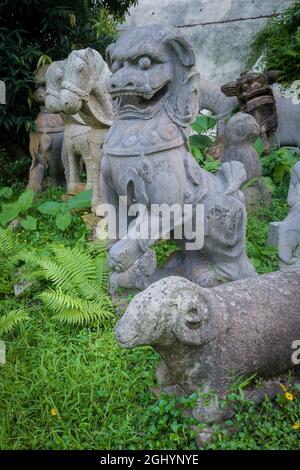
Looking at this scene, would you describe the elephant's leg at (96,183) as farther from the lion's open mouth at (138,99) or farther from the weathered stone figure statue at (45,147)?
the lion's open mouth at (138,99)

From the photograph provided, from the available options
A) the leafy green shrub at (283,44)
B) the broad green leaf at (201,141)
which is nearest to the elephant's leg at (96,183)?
the broad green leaf at (201,141)

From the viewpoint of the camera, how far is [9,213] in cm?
592

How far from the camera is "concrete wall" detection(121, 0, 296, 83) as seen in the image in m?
11.0

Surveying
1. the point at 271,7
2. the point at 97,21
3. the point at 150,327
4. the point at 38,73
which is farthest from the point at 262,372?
the point at 271,7

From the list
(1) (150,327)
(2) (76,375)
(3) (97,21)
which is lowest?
(2) (76,375)

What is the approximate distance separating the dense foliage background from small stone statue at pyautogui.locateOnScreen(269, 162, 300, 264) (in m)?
4.23

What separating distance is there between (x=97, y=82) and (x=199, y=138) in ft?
9.52

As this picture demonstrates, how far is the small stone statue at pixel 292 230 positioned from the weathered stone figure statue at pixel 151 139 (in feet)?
3.70

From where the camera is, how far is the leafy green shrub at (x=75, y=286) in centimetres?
392

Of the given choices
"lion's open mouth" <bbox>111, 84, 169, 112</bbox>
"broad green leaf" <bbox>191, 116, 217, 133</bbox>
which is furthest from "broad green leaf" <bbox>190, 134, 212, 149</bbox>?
"lion's open mouth" <bbox>111, 84, 169, 112</bbox>

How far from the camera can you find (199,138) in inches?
315

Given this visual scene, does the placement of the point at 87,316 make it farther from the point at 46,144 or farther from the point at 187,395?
the point at 46,144

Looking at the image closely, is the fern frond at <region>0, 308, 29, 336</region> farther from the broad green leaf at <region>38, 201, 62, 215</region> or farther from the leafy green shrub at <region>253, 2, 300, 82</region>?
the leafy green shrub at <region>253, 2, 300, 82</region>

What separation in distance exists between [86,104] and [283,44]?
5582mm
